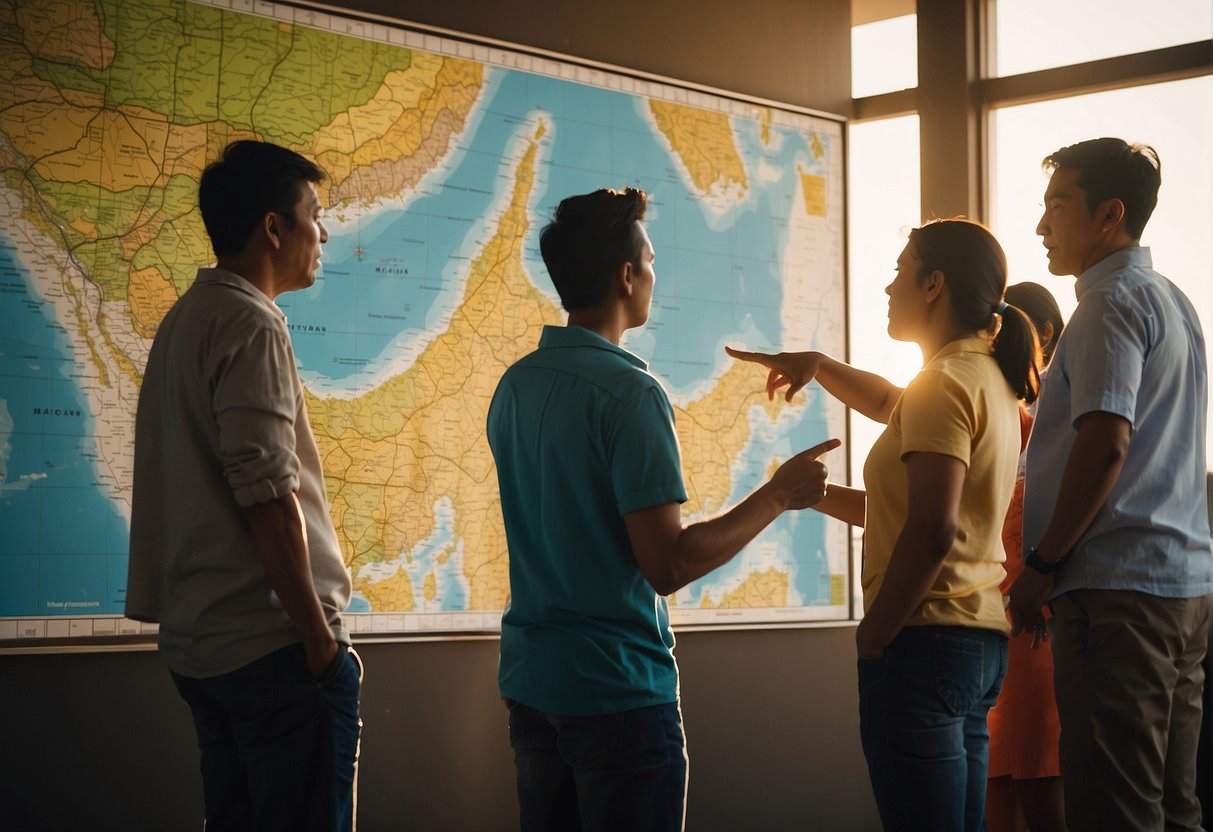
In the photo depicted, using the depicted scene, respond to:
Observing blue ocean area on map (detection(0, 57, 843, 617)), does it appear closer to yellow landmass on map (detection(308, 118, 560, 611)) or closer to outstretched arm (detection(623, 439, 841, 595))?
yellow landmass on map (detection(308, 118, 560, 611))

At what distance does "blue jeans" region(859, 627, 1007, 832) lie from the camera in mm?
1673

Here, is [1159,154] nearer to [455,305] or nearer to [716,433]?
[716,433]

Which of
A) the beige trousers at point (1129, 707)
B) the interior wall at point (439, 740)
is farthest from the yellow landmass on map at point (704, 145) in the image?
the beige trousers at point (1129, 707)

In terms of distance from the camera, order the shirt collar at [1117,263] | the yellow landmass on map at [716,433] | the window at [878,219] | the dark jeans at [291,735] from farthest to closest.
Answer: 1. the window at [878,219]
2. the yellow landmass on map at [716,433]
3. the shirt collar at [1117,263]
4. the dark jeans at [291,735]

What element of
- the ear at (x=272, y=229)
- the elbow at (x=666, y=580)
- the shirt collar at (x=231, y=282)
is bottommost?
the elbow at (x=666, y=580)

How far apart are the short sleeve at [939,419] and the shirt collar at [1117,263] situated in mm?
453

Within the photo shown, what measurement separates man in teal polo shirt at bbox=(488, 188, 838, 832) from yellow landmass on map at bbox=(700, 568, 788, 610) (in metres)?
1.94

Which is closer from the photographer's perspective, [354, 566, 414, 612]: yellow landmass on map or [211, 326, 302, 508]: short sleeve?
[211, 326, 302, 508]: short sleeve

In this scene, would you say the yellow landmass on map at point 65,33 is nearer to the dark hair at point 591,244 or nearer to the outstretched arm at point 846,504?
the dark hair at point 591,244

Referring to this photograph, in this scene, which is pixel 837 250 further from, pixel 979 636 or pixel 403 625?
pixel 979 636

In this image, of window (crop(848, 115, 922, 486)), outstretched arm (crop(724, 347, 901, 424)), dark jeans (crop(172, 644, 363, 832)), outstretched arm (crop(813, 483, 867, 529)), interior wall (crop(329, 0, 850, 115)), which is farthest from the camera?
window (crop(848, 115, 922, 486))

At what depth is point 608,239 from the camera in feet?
5.21

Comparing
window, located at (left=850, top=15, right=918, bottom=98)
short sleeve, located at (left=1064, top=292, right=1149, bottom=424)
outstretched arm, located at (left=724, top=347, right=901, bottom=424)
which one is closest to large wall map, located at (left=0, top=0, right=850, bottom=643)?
window, located at (left=850, top=15, right=918, bottom=98)

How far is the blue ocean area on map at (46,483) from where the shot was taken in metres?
2.44
